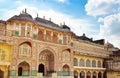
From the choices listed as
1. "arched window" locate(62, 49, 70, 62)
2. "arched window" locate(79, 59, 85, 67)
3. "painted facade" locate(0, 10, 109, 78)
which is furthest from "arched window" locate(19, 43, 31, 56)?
"arched window" locate(79, 59, 85, 67)

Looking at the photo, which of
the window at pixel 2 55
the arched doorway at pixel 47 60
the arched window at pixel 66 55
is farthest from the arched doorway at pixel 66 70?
the window at pixel 2 55

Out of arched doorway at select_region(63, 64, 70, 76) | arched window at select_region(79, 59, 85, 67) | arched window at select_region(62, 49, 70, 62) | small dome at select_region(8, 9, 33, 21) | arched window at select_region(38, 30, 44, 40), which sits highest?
small dome at select_region(8, 9, 33, 21)

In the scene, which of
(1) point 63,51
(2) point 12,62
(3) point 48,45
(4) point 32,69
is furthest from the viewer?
(1) point 63,51

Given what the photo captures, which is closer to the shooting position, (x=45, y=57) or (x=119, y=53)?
(x=45, y=57)

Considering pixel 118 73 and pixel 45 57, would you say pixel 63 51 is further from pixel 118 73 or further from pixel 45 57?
pixel 118 73

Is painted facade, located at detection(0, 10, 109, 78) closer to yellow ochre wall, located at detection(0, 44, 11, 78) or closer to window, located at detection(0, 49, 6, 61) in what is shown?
yellow ochre wall, located at detection(0, 44, 11, 78)

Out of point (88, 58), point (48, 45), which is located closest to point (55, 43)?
point (48, 45)

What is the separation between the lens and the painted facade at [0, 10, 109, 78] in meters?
28.2

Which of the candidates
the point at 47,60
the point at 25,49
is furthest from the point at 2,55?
the point at 47,60

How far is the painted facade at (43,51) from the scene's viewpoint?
2816 cm

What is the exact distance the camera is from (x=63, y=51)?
1387 inches

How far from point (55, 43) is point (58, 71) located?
4679 millimetres

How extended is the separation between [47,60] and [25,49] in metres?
6.39

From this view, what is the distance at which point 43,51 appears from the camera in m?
33.1
